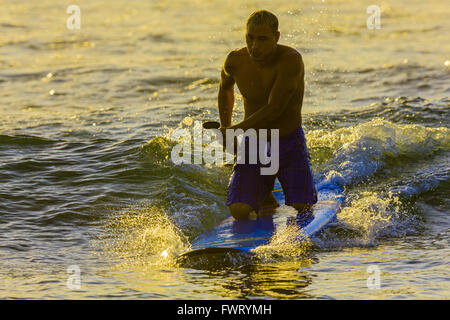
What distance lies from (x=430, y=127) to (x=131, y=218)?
5061mm

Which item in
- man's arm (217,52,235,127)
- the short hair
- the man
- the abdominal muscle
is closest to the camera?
the short hair

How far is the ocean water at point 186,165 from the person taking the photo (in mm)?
5668

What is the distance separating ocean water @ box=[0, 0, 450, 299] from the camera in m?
5.67

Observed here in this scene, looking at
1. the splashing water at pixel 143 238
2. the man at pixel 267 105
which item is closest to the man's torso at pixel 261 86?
the man at pixel 267 105

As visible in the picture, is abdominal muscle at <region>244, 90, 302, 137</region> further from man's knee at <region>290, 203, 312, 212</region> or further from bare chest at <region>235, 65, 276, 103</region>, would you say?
man's knee at <region>290, 203, 312, 212</region>

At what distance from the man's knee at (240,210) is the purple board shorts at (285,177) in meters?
0.04

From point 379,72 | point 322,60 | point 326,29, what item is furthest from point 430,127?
point 326,29

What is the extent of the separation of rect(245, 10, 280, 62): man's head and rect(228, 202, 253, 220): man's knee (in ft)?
4.19

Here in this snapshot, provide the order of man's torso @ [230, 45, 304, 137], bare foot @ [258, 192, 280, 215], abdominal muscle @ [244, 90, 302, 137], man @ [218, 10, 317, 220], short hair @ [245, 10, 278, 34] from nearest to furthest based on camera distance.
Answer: short hair @ [245, 10, 278, 34], man @ [218, 10, 317, 220], man's torso @ [230, 45, 304, 137], abdominal muscle @ [244, 90, 302, 137], bare foot @ [258, 192, 280, 215]

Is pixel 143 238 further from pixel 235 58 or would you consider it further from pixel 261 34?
pixel 261 34

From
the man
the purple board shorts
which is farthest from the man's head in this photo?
the purple board shorts

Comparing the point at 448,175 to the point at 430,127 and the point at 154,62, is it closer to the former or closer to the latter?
the point at 430,127

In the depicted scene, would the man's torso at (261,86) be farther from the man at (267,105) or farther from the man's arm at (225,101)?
the man's arm at (225,101)

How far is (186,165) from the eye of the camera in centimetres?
920
